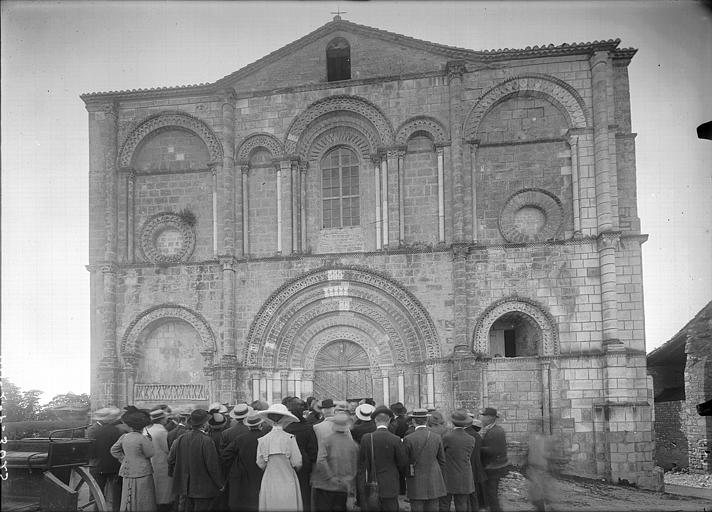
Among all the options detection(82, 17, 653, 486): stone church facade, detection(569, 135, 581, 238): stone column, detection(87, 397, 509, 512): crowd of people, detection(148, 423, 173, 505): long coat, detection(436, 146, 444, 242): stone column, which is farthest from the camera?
detection(436, 146, 444, 242): stone column

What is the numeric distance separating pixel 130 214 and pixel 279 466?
504 inches

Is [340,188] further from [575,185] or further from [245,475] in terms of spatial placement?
[245,475]

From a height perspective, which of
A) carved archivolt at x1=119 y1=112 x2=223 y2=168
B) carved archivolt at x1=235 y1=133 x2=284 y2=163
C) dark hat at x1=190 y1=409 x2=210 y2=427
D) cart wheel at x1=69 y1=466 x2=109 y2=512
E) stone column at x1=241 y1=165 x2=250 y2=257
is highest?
carved archivolt at x1=119 y1=112 x2=223 y2=168

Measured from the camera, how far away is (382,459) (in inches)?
360

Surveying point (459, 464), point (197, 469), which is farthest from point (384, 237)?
point (197, 469)

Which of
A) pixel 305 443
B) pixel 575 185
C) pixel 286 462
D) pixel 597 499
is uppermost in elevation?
pixel 575 185

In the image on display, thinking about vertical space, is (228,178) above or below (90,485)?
above

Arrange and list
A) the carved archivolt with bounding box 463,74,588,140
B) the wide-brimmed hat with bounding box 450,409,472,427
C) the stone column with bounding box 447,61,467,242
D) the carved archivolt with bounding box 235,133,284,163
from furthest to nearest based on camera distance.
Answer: the carved archivolt with bounding box 235,133,284,163 < the carved archivolt with bounding box 463,74,588,140 < the stone column with bounding box 447,61,467,242 < the wide-brimmed hat with bounding box 450,409,472,427

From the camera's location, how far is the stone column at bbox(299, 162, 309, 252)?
1888 cm

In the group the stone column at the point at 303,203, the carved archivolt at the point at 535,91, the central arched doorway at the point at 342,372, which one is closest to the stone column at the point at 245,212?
the stone column at the point at 303,203

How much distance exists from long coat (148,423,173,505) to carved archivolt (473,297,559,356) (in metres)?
9.46

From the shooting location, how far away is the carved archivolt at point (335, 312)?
1811 centimetres

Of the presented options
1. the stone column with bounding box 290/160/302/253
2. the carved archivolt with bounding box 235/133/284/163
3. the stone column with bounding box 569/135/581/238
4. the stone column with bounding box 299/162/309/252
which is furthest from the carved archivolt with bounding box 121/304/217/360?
the stone column with bounding box 569/135/581/238

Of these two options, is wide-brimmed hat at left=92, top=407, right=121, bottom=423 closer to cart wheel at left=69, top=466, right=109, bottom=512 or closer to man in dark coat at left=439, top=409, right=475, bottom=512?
A: cart wheel at left=69, top=466, right=109, bottom=512
